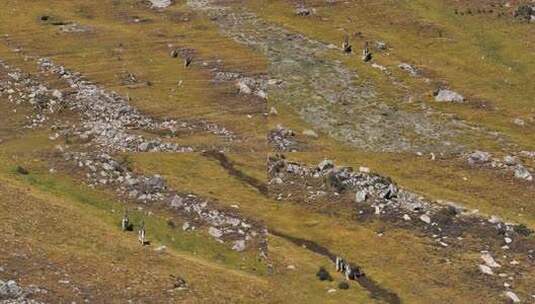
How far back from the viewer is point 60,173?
2408 inches

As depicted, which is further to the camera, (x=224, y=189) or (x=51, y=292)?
(x=224, y=189)

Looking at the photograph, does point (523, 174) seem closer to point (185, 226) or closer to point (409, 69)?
point (185, 226)

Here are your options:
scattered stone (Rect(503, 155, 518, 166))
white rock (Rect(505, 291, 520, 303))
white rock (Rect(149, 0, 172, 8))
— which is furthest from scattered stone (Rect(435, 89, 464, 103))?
white rock (Rect(149, 0, 172, 8))

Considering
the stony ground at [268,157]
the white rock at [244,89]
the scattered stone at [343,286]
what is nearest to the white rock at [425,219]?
the stony ground at [268,157]

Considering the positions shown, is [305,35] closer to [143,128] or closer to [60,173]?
[143,128]

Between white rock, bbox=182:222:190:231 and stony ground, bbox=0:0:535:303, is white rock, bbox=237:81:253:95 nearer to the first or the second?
stony ground, bbox=0:0:535:303

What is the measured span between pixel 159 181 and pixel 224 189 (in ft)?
15.8

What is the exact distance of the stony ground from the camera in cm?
4769

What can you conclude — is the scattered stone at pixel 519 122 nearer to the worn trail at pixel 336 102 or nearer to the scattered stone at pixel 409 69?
the worn trail at pixel 336 102

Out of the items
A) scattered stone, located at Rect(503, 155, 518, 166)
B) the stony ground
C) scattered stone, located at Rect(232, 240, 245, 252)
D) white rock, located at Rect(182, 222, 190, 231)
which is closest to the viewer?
the stony ground

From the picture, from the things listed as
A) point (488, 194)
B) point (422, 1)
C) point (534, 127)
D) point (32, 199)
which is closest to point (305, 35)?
point (422, 1)

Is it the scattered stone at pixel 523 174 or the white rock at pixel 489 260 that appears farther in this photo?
the scattered stone at pixel 523 174

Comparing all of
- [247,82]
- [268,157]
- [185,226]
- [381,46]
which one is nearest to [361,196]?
[268,157]

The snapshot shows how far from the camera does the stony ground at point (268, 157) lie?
47688 mm
